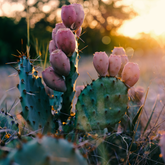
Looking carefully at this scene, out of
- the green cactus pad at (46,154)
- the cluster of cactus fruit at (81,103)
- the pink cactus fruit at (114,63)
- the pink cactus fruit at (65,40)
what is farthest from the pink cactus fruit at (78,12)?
the green cactus pad at (46,154)

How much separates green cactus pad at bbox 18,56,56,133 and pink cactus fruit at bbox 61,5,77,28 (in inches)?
11.9

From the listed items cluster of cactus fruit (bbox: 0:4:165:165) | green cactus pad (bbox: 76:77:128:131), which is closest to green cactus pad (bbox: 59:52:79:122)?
cluster of cactus fruit (bbox: 0:4:165:165)

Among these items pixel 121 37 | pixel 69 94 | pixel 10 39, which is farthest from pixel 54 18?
pixel 69 94

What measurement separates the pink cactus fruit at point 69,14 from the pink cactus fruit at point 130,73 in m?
0.37

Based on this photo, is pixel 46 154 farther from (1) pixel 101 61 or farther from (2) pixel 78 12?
(2) pixel 78 12

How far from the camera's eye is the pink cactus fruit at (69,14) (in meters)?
0.90

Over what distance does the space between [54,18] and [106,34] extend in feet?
14.4

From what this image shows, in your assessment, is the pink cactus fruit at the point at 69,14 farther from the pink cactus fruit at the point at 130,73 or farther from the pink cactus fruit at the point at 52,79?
the pink cactus fruit at the point at 130,73

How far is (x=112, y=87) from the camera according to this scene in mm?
916

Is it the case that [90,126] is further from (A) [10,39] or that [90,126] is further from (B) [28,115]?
(A) [10,39]

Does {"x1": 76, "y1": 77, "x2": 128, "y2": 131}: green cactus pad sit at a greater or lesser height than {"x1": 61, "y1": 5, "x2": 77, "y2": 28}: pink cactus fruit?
lesser

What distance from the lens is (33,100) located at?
3.12ft

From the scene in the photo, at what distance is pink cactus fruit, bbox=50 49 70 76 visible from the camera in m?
0.83

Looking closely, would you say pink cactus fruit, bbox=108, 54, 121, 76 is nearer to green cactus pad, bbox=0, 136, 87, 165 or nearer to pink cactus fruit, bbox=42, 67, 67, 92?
pink cactus fruit, bbox=42, 67, 67, 92
